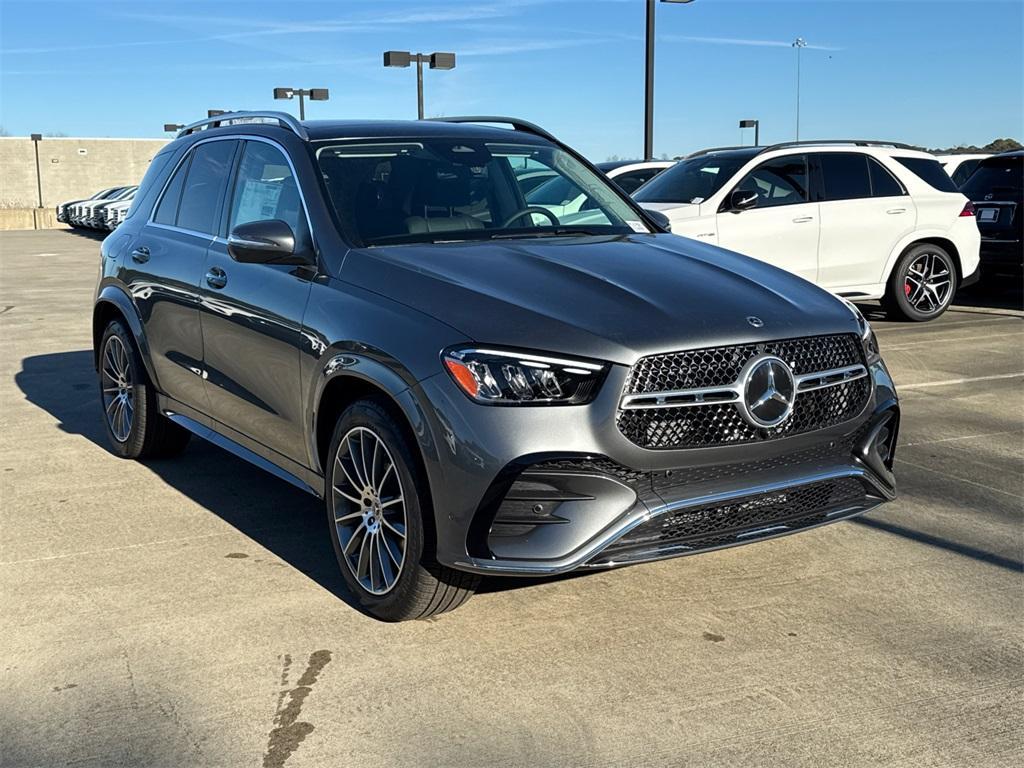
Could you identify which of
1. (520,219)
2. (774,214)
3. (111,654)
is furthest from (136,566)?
(774,214)

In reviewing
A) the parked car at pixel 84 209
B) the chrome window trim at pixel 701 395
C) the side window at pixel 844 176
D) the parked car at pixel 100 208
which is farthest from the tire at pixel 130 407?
the parked car at pixel 84 209

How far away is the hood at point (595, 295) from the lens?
379 centimetres

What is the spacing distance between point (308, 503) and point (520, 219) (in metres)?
1.80

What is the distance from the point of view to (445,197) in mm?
5082

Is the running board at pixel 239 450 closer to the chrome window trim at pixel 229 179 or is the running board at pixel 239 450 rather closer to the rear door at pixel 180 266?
the rear door at pixel 180 266

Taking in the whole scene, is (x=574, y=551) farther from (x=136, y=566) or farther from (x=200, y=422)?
(x=200, y=422)

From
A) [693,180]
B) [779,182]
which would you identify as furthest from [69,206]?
[779,182]

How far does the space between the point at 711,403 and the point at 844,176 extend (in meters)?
8.89

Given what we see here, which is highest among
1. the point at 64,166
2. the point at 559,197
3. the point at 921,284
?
the point at 64,166

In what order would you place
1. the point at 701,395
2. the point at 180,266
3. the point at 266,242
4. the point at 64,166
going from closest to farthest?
the point at 701,395
the point at 266,242
the point at 180,266
the point at 64,166

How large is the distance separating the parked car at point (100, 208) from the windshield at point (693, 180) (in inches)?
1046

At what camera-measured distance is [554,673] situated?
3.78m

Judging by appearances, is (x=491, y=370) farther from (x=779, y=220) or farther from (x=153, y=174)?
(x=779, y=220)

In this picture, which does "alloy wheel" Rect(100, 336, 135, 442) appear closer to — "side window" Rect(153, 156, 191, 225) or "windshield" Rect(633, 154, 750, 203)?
"side window" Rect(153, 156, 191, 225)
